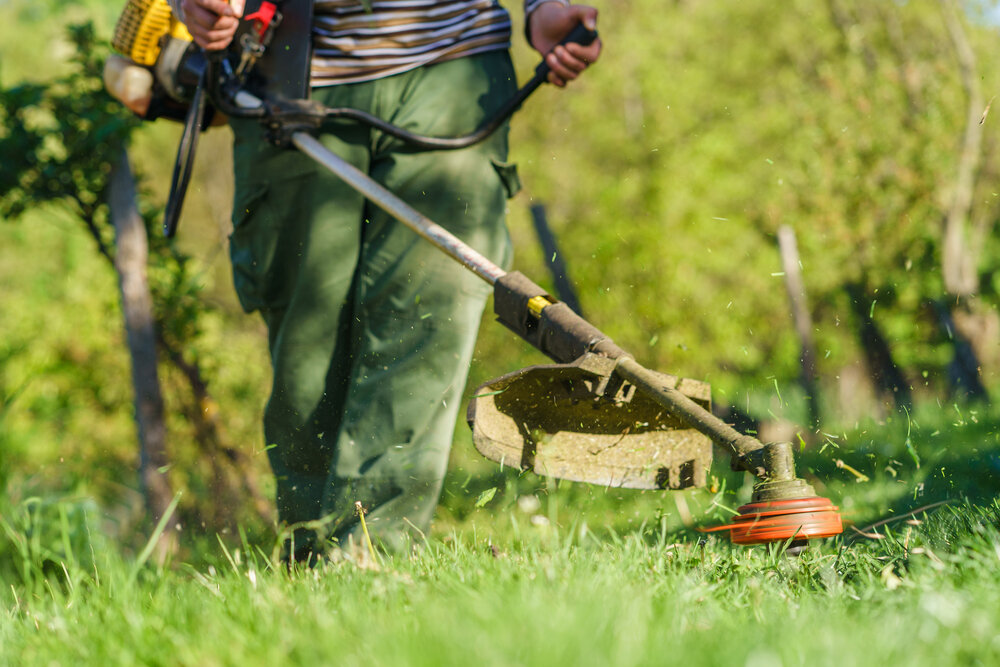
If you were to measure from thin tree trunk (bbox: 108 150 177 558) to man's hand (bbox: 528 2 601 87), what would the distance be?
2.98 meters

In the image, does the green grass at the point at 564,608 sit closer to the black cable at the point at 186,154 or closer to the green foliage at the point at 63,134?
the black cable at the point at 186,154

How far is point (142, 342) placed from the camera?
4.86 meters

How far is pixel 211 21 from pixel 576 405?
1.47 m

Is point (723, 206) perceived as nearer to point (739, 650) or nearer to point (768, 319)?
point (768, 319)

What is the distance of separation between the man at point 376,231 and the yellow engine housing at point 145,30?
46 centimetres

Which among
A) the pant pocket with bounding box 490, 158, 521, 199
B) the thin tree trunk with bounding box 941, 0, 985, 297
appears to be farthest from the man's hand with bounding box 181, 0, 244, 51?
the thin tree trunk with bounding box 941, 0, 985, 297

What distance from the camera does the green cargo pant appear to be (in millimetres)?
2508

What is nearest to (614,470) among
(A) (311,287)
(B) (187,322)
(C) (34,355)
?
(A) (311,287)

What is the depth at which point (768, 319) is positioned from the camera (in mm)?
16547

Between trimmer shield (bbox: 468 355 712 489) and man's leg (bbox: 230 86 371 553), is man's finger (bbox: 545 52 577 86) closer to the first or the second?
man's leg (bbox: 230 86 371 553)

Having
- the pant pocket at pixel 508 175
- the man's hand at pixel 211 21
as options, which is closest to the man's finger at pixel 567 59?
the pant pocket at pixel 508 175

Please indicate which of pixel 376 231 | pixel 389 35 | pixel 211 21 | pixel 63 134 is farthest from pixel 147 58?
pixel 63 134

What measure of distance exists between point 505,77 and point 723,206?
1262cm

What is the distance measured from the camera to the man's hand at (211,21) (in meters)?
2.44
